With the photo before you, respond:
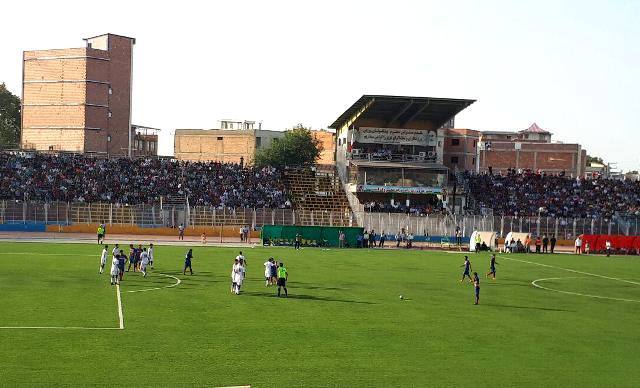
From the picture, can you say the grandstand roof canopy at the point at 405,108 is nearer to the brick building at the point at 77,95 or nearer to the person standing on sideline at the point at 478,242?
the person standing on sideline at the point at 478,242

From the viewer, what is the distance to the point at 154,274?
45344mm

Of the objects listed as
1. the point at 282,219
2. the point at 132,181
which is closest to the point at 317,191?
the point at 282,219

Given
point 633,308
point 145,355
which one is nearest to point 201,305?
point 145,355

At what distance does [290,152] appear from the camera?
128000 mm

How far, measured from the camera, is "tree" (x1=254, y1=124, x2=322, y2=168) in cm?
12756

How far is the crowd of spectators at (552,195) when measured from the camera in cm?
9412

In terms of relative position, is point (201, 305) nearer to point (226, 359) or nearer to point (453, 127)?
point (226, 359)

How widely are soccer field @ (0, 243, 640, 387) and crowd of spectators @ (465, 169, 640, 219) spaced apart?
44665 mm

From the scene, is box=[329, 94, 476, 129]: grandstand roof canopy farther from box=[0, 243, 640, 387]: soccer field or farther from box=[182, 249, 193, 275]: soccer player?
box=[182, 249, 193, 275]: soccer player

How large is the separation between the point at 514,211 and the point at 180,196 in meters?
38.8

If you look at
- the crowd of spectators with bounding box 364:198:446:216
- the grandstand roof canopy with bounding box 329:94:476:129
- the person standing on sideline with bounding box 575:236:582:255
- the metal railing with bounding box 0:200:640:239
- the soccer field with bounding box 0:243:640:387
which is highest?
the grandstand roof canopy with bounding box 329:94:476:129

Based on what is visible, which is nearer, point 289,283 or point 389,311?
point 389,311

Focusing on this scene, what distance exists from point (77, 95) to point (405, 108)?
48.4m

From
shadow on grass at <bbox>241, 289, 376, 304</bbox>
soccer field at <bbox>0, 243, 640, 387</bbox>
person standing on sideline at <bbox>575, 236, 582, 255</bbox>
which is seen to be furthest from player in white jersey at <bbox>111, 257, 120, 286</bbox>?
person standing on sideline at <bbox>575, 236, 582, 255</bbox>
